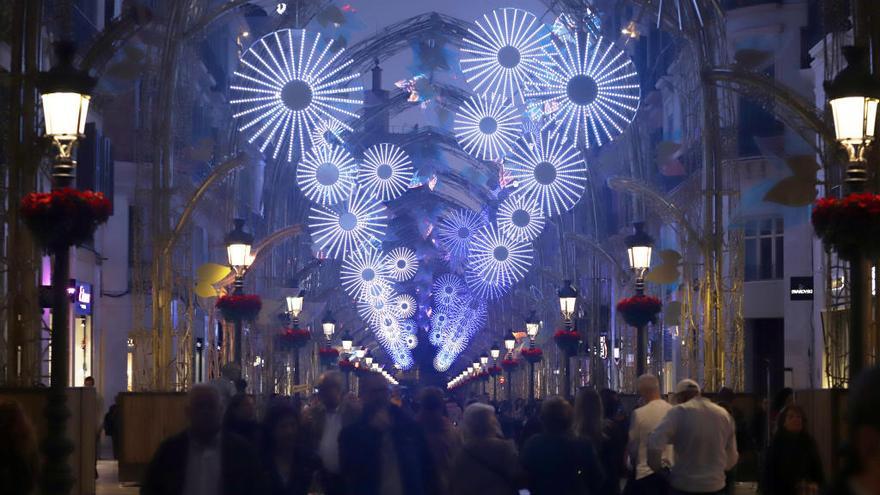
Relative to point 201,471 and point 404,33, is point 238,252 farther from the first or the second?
point 404,33

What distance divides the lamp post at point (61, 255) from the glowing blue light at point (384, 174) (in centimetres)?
3723

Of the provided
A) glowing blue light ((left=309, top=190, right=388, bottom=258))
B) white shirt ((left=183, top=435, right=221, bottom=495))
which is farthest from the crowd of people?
glowing blue light ((left=309, top=190, right=388, bottom=258))

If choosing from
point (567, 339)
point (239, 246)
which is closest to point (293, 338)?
point (567, 339)

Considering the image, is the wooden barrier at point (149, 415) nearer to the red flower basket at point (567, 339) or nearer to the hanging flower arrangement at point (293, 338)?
the hanging flower arrangement at point (293, 338)

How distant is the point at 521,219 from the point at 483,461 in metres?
40.4

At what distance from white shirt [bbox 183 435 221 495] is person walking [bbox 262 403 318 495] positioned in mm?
1862

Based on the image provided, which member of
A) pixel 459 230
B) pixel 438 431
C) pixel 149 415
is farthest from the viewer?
pixel 459 230

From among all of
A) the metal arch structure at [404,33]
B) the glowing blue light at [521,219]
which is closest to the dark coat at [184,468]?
the glowing blue light at [521,219]

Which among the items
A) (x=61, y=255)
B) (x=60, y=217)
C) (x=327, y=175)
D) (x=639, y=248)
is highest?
(x=327, y=175)

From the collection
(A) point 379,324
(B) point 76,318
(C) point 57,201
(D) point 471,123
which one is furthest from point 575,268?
(C) point 57,201

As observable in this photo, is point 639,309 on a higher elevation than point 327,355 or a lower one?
higher

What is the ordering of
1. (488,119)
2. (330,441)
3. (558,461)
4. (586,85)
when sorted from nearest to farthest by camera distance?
(558,461)
(330,441)
(586,85)
(488,119)

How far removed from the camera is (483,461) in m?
12.4

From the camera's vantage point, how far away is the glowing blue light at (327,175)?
4600cm
